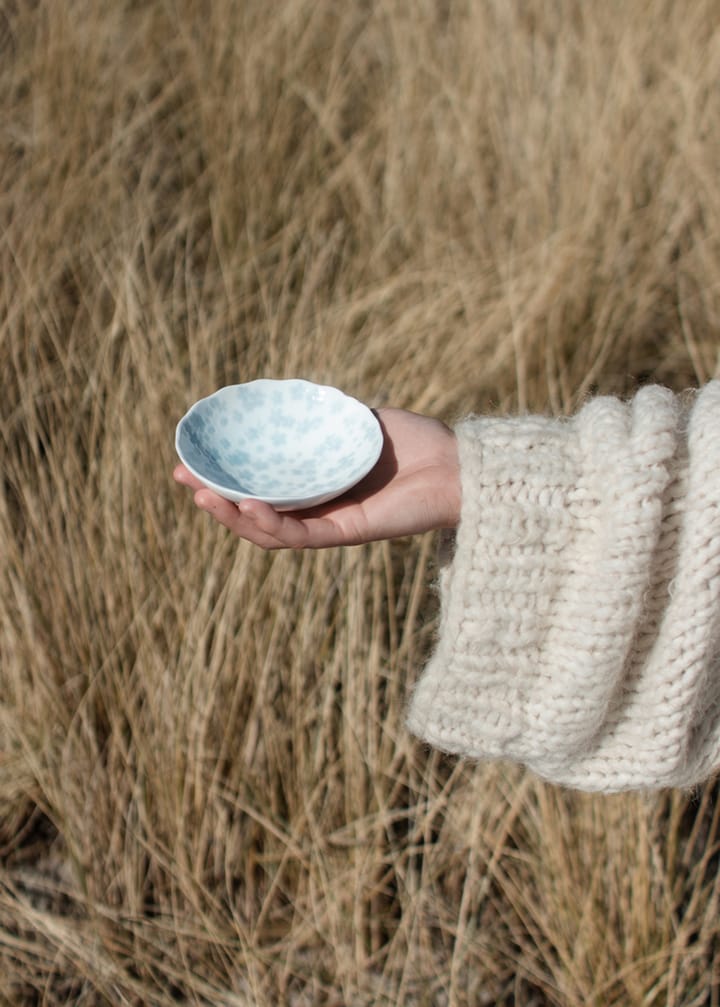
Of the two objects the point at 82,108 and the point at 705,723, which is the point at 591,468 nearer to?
the point at 705,723

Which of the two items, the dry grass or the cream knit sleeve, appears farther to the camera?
the dry grass

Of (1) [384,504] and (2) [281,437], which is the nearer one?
(1) [384,504]

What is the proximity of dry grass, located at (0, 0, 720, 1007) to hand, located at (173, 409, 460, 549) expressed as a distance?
465 millimetres

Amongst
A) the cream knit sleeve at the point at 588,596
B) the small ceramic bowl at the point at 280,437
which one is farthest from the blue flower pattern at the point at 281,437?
the cream knit sleeve at the point at 588,596

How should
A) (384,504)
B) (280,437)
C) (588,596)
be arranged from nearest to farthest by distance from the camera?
1. (588,596)
2. (384,504)
3. (280,437)

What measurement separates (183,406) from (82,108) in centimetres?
93

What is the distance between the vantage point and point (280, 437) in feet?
4.23

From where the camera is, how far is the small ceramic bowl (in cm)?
120

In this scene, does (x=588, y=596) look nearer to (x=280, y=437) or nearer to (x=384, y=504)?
(x=384, y=504)

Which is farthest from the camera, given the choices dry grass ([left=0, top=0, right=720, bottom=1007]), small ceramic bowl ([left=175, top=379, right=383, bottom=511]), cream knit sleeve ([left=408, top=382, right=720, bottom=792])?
dry grass ([left=0, top=0, right=720, bottom=1007])

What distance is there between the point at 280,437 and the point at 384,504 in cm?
22

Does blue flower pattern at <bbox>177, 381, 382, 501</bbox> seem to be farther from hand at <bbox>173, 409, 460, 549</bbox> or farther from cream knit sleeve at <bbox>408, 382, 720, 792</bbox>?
cream knit sleeve at <bbox>408, 382, 720, 792</bbox>

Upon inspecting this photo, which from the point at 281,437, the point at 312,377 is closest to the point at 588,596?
the point at 281,437

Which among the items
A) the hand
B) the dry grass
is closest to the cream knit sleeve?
the hand
